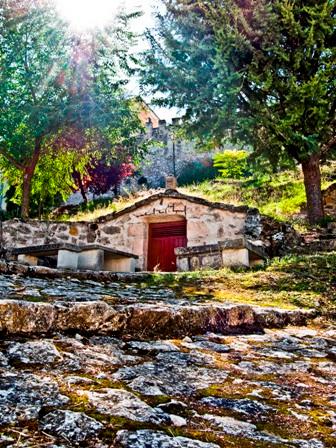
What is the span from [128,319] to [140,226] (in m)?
8.99

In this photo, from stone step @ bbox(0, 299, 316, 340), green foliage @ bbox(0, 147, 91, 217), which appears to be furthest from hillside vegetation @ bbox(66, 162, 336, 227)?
stone step @ bbox(0, 299, 316, 340)

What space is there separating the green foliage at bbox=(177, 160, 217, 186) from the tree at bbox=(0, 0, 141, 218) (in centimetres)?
1325

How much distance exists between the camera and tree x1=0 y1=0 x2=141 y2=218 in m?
14.7

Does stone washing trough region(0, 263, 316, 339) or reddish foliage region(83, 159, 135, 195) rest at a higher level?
reddish foliage region(83, 159, 135, 195)

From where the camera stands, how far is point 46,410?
4.66ft

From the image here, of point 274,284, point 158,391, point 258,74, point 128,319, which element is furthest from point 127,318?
point 258,74

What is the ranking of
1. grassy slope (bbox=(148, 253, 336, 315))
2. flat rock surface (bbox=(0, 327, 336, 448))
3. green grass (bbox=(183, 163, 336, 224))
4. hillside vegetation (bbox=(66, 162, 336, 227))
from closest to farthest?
flat rock surface (bbox=(0, 327, 336, 448)), grassy slope (bbox=(148, 253, 336, 315)), hillside vegetation (bbox=(66, 162, 336, 227)), green grass (bbox=(183, 163, 336, 224))

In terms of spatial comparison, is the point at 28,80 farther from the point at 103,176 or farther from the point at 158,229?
the point at 103,176

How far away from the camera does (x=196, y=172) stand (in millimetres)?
30094

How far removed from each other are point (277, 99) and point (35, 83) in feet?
26.3

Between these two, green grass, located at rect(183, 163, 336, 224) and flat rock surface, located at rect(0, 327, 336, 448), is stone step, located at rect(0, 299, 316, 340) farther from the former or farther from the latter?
green grass, located at rect(183, 163, 336, 224)

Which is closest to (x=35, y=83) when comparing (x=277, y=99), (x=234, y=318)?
(x=277, y=99)

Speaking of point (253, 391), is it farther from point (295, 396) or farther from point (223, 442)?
point (223, 442)

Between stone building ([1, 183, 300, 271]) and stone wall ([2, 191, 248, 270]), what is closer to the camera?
stone building ([1, 183, 300, 271])
